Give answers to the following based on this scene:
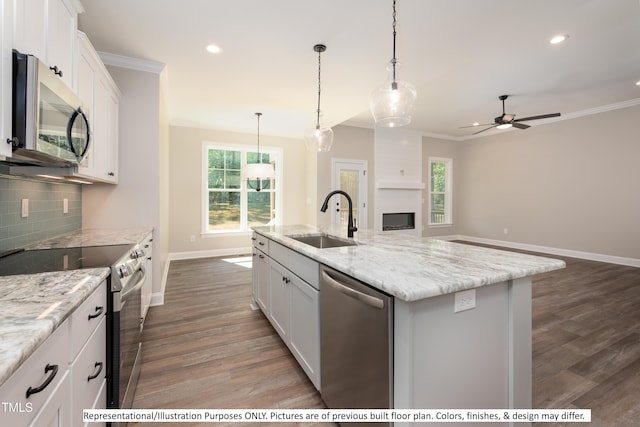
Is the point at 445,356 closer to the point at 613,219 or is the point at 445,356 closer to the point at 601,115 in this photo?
the point at 613,219

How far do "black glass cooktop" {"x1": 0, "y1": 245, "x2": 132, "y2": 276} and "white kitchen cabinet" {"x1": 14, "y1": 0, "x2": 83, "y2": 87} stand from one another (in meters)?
1.00

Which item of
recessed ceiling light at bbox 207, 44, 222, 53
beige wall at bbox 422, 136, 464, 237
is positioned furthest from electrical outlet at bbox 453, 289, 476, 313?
beige wall at bbox 422, 136, 464, 237

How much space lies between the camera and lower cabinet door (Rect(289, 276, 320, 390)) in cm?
165

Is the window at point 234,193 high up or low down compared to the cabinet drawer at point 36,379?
up

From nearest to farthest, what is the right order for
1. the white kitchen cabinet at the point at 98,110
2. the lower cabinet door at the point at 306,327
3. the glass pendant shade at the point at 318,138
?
the lower cabinet door at the point at 306,327 < the white kitchen cabinet at the point at 98,110 < the glass pendant shade at the point at 318,138

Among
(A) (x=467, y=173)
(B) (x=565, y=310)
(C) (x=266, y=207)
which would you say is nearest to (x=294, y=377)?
(B) (x=565, y=310)

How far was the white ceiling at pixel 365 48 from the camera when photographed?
2363mm

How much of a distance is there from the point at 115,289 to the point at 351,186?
5.42 meters

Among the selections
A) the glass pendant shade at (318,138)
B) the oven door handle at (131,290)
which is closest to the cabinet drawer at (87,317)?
the oven door handle at (131,290)

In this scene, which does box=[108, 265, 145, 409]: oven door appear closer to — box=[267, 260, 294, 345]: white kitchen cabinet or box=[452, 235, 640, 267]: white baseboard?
box=[267, 260, 294, 345]: white kitchen cabinet

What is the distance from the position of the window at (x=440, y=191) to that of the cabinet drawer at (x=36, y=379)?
775 cm

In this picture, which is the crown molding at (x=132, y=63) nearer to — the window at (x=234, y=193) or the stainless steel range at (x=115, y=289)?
the stainless steel range at (x=115, y=289)

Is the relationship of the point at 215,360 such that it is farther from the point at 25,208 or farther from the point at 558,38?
the point at 558,38

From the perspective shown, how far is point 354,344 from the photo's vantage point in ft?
4.15
